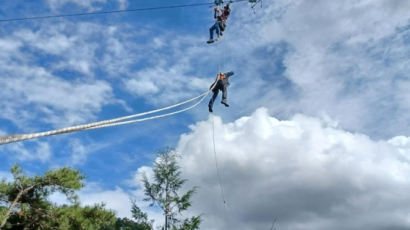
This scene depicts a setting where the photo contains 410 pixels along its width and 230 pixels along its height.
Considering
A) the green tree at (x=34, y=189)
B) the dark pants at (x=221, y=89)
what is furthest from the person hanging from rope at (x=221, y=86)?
the green tree at (x=34, y=189)

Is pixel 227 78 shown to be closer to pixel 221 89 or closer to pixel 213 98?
pixel 221 89

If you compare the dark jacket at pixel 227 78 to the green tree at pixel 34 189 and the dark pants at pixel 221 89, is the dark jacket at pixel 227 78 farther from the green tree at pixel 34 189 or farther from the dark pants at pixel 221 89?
the green tree at pixel 34 189

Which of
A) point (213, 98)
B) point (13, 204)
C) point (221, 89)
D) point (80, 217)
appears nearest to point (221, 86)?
point (221, 89)

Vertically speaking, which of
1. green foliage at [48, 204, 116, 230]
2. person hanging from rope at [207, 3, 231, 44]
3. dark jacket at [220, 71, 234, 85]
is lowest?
green foliage at [48, 204, 116, 230]

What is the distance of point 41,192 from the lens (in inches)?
811

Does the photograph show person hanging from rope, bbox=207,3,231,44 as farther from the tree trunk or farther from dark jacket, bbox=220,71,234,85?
the tree trunk

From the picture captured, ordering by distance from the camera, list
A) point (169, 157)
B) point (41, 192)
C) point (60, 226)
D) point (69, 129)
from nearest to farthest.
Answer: point (69, 129)
point (60, 226)
point (41, 192)
point (169, 157)

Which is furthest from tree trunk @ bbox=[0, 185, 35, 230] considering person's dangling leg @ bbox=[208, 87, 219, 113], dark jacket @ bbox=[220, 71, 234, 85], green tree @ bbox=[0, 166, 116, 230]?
dark jacket @ bbox=[220, 71, 234, 85]

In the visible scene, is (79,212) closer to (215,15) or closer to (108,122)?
(215,15)

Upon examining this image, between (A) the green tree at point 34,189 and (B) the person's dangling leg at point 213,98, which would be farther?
(A) the green tree at point 34,189

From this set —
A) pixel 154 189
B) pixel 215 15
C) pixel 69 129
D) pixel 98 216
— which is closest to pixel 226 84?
pixel 215 15

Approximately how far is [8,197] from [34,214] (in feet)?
5.53

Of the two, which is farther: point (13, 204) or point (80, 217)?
point (80, 217)

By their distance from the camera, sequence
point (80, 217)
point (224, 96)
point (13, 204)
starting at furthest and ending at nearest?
point (80, 217), point (13, 204), point (224, 96)
